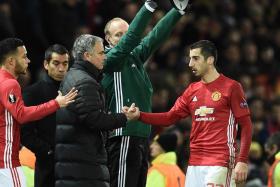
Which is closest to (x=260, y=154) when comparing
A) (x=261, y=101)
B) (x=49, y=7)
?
(x=261, y=101)

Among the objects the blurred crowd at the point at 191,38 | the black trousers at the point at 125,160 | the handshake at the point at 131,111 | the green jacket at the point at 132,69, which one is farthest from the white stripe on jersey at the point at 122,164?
the blurred crowd at the point at 191,38

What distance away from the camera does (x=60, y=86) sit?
27.0 ft

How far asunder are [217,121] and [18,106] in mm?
1765

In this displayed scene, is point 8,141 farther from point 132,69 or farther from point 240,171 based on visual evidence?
point 240,171

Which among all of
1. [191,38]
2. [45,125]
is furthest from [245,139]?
[191,38]

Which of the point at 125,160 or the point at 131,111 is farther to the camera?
the point at 125,160

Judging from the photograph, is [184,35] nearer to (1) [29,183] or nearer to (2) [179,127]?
(2) [179,127]

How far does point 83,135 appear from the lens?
788 cm

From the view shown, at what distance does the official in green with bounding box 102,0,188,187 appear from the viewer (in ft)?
27.8

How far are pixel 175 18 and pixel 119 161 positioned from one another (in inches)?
55.3

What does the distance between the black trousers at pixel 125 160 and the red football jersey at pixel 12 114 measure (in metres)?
0.94

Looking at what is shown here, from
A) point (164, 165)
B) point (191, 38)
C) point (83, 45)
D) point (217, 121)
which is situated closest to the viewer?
point (83, 45)

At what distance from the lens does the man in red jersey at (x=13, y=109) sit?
307 inches

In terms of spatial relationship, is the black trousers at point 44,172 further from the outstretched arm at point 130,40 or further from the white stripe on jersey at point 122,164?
the outstretched arm at point 130,40
